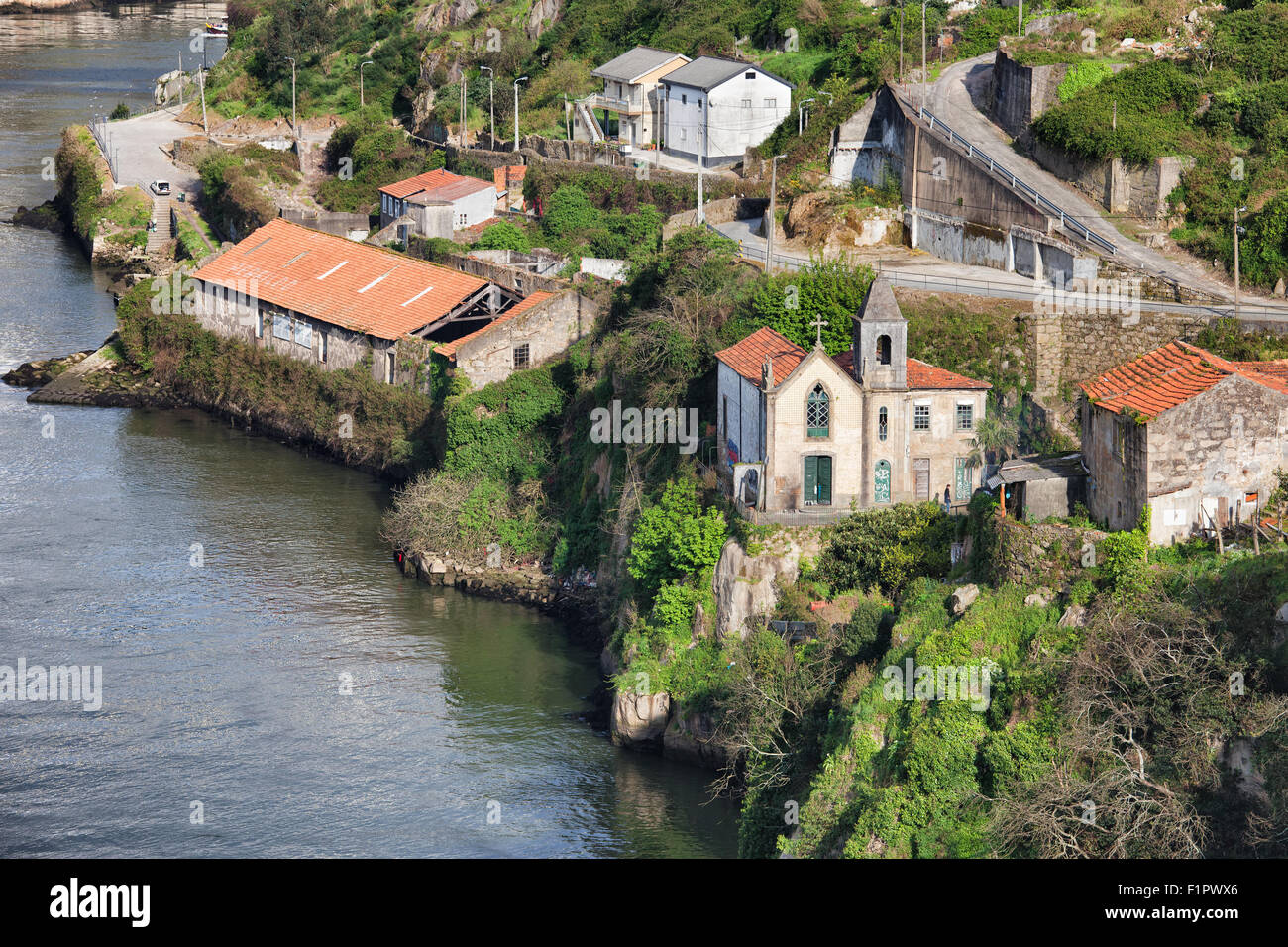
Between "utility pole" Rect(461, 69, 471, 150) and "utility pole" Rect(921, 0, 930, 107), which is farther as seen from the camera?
"utility pole" Rect(461, 69, 471, 150)

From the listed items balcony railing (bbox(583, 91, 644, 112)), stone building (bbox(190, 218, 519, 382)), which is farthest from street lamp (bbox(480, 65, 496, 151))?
stone building (bbox(190, 218, 519, 382))

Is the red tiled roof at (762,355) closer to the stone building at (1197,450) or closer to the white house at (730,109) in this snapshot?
the stone building at (1197,450)

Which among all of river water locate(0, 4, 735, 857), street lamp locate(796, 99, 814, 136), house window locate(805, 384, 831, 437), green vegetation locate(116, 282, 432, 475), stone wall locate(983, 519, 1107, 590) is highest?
street lamp locate(796, 99, 814, 136)

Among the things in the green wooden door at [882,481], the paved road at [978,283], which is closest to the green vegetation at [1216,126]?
the paved road at [978,283]

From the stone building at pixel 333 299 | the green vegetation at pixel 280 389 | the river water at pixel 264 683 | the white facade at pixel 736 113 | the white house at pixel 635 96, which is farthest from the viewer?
the white house at pixel 635 96

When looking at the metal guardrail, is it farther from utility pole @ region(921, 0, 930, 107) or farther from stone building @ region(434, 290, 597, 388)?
stone building @ region(434, 290, 597, 388)

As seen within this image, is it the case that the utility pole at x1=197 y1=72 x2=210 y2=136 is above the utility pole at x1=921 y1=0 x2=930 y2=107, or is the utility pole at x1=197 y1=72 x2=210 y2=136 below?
below

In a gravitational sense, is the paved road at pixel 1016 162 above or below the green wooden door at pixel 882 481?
above

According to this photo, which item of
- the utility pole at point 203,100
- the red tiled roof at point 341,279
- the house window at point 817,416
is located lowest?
the utility pole at point 203,100
